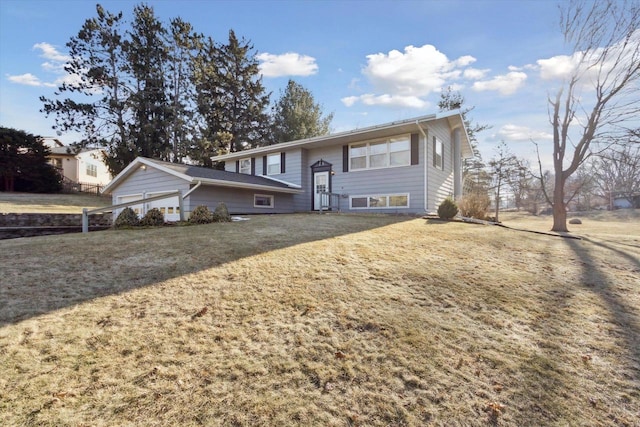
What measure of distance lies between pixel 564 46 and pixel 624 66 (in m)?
2.37

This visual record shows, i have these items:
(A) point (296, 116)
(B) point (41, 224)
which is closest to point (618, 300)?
(B) point (41, 224)

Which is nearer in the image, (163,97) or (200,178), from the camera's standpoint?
(200,178)

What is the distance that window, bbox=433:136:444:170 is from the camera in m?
13.4

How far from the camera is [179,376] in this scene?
2.43m

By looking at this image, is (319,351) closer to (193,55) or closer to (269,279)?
(269,279)

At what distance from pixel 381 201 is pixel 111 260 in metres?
10.6

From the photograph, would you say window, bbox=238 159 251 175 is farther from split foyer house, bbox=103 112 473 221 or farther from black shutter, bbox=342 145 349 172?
black shutter, bbox=342 145 349 172

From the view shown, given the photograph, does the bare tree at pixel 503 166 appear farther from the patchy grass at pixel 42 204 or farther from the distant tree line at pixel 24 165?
the distant tree line at pixel 24 165

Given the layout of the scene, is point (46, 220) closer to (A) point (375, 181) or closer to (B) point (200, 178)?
(B) point (200, 178)

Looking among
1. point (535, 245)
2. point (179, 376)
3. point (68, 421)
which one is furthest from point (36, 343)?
point (535, 245)

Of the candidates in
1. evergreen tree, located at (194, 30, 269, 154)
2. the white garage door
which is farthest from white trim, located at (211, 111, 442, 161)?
evergreen tree, located at (194, 30, 269, 154)

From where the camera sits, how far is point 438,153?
1399cm

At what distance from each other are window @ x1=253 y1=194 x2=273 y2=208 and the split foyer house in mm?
51

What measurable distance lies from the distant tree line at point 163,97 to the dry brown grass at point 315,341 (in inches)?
942
